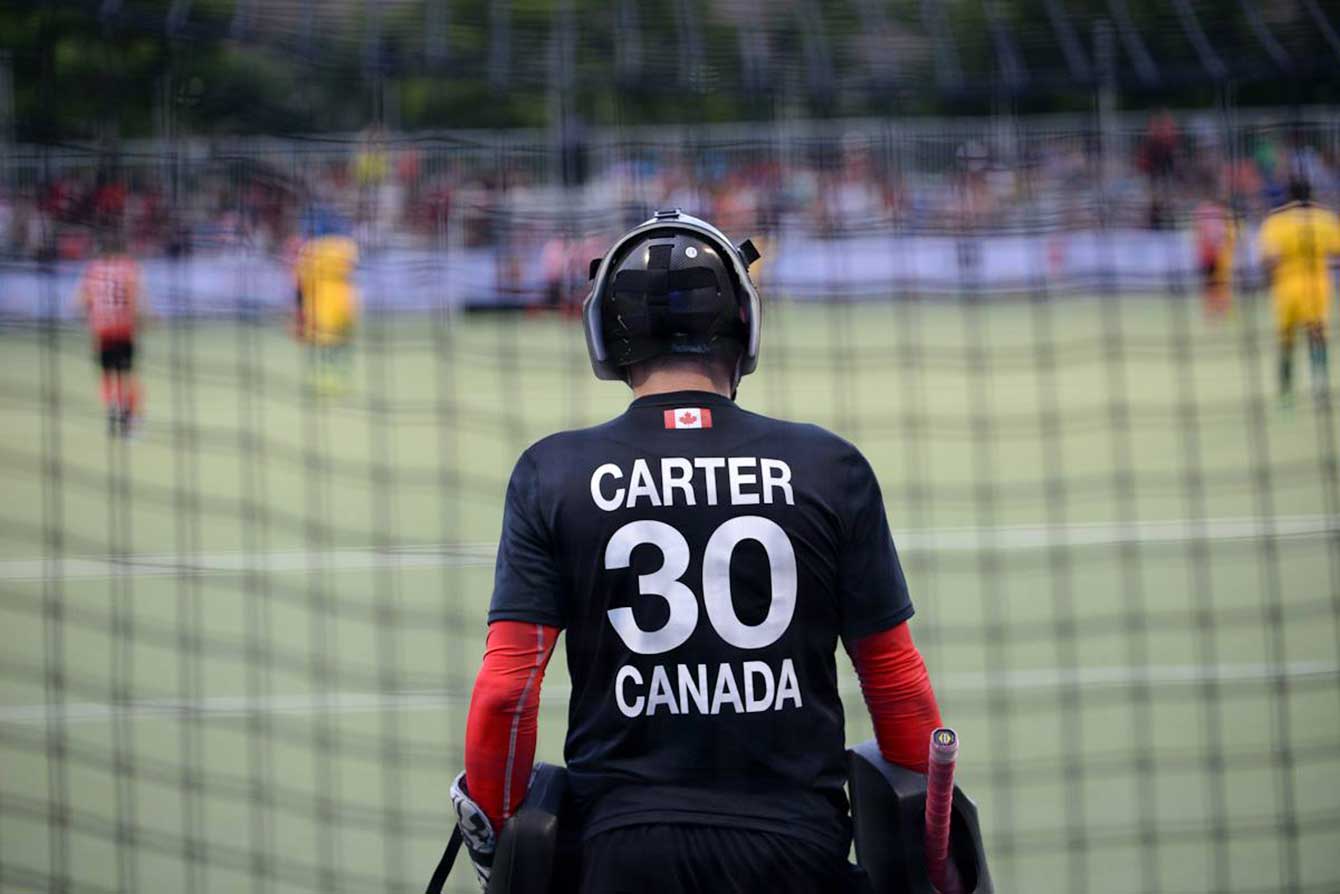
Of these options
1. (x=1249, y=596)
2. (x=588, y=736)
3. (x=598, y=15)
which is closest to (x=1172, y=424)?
(x=1249, y=596)

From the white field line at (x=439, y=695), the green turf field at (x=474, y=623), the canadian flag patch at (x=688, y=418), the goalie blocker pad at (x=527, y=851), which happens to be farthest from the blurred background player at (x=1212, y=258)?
the goalie blocker pad at (x=527, y=851)

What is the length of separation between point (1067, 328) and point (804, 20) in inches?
657

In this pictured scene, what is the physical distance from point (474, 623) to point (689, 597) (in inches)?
213

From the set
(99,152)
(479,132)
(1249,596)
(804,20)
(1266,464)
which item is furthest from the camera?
(479,132)

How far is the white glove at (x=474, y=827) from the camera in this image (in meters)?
2.09

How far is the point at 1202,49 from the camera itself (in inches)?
167

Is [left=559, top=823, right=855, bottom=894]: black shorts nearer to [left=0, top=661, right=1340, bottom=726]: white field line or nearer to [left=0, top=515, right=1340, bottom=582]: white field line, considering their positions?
[left=0, top=661, right=1340, bottom=726]: white field line

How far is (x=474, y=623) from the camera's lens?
7277mm

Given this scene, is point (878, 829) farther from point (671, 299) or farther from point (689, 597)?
point (671, 299)

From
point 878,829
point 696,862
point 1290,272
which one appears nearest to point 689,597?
point 696,862

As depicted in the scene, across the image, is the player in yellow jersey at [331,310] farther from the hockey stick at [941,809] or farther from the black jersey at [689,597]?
the hockey stick at [941,809]

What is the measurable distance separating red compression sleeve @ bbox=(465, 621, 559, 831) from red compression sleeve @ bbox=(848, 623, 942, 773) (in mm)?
480

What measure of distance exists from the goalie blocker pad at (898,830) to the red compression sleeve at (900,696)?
0.03 meters

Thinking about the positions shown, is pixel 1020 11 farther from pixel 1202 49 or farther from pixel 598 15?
pixel 1202 49
